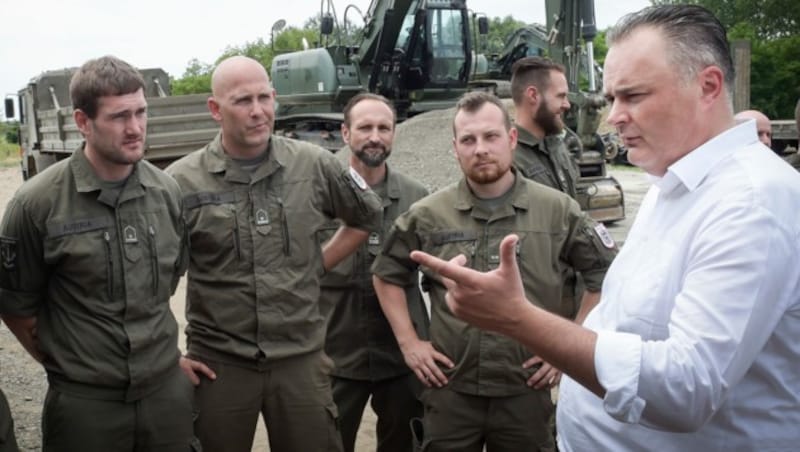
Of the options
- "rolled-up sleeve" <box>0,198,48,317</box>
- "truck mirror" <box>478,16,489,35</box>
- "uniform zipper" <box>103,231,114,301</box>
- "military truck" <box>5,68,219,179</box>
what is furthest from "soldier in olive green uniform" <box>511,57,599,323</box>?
"truck mirror" <box>478,16,489,35</box>

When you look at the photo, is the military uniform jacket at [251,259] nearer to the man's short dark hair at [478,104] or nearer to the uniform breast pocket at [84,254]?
the uniform breast pocket at [84,254]

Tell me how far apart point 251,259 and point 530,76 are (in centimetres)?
195

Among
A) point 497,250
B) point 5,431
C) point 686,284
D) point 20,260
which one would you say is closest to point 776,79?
point 497,250

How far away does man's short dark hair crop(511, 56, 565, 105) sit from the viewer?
448cm

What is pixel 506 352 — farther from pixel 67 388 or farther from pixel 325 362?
pixel 67 388

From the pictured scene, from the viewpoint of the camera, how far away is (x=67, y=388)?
9.91 feet

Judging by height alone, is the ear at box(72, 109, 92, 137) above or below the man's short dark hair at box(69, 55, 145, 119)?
below

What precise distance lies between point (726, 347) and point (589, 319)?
1.81 feet

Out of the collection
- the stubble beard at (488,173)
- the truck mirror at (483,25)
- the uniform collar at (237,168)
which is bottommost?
the stubble beard at (488,173)

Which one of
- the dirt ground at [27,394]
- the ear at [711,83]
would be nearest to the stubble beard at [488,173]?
the ear at [711,83]

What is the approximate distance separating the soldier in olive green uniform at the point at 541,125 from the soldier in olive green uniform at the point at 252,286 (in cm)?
124

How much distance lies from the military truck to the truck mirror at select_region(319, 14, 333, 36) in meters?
2.14

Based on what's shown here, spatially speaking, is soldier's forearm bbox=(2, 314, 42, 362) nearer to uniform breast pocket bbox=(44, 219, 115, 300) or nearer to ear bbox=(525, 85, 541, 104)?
uniform breast pocket bbox=(44, 219, 115, 300)

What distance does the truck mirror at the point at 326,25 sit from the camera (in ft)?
43.7
